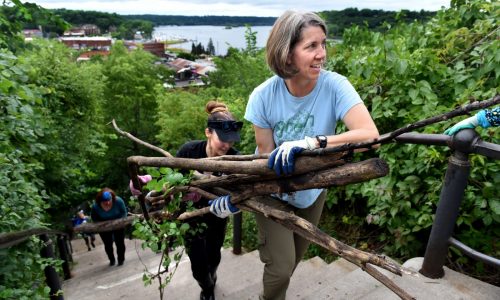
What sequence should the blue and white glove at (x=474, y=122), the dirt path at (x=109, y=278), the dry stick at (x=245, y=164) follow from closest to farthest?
the dry stick at (x=245, y=164)
the blue and white glove at (x=474, y=122)
the dirt path at (x=109, y=278)

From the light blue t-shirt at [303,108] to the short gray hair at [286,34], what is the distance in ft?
0.60

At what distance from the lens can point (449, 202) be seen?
2229 mm

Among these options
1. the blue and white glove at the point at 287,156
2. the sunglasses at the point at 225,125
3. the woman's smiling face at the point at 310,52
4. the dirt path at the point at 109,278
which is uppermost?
the woman's smiling face at the point at 310,52

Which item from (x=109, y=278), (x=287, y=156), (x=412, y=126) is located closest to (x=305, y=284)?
(x=287, y=156)

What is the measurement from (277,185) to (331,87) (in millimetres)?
598

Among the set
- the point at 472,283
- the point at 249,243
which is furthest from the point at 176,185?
the point at 249,243

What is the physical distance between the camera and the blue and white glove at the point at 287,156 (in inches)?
60.2

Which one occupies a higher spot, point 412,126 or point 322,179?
point 412,126

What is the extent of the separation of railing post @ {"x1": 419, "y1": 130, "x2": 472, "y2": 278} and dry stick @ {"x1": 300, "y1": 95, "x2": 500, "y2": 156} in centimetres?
92

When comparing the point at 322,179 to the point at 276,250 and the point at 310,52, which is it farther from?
the point at 276,250

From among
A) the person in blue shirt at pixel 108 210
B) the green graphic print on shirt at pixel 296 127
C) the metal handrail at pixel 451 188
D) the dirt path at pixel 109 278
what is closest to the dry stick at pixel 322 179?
the green graphic print on shirt at pixel 296 127

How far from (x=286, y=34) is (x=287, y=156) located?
64cm

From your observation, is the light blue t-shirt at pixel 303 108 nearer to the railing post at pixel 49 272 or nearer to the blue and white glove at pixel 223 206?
the blue and white glove at pixel 223 206

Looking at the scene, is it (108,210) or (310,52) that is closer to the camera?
(310,52)
